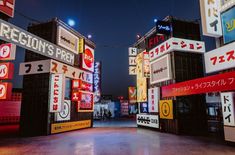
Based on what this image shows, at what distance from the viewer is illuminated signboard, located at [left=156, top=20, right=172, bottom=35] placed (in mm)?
11845

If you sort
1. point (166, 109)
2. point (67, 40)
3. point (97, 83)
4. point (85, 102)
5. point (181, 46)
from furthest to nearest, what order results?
1. point (97, 83)
2. point (85, 102)
3. point (67, 40)
4. point (166, 109)
5. point (181, 46)

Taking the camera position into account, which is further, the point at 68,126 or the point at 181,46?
the point at 68,126

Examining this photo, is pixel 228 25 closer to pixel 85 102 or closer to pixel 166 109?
pixel 166 109

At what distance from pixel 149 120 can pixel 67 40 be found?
8540 mm

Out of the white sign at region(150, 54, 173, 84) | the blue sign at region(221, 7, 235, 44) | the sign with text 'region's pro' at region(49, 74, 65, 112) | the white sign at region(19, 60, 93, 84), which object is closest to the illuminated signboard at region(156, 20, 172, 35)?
the white sign at region(150, 54, 173, 84)

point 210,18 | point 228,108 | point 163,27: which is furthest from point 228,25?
point 163,27

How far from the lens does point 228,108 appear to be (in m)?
7.80

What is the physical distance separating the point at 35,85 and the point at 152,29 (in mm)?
9394

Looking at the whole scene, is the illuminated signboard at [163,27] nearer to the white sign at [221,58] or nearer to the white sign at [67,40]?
the white sign at [221,58]

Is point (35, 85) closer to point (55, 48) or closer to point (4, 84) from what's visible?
point (4, 84)

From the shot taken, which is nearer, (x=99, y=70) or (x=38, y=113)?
(x=38, y=113)

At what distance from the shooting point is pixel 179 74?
11922 mm

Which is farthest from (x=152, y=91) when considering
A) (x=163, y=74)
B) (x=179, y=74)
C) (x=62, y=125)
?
(x=62, y=125)

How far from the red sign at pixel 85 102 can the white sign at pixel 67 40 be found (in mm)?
3579
